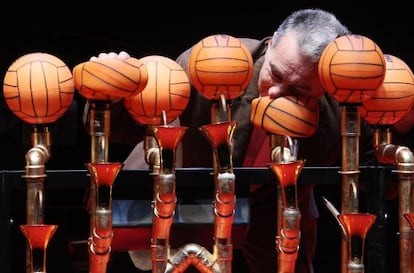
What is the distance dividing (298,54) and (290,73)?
3 centimetres

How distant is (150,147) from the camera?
36.5 inches

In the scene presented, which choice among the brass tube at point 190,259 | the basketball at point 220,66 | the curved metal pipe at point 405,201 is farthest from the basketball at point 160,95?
the curved metal pipe at point 405,201

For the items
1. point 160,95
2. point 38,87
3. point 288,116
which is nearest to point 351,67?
point 288,116

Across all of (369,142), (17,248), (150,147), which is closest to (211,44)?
(150,147)

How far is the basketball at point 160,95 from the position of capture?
881 mm

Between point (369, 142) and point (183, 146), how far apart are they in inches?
11.0

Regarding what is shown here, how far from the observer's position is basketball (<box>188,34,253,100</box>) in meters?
0.85

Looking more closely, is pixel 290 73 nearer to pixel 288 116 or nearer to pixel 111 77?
pixel 288 116

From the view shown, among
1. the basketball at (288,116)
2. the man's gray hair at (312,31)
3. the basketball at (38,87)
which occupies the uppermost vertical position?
the man's gray hair at (312,31)

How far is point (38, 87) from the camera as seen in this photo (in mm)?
834

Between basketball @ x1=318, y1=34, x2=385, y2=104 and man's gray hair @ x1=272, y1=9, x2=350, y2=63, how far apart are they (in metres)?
0.09

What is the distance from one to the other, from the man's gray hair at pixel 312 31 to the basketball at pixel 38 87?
0.29 metres

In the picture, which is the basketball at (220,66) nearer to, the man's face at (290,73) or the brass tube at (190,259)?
the man's face at (290,73)

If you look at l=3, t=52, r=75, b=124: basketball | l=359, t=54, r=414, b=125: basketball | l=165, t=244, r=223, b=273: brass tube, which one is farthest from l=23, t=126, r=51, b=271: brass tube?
l=359, t=54, r=414, b=125: basketball
